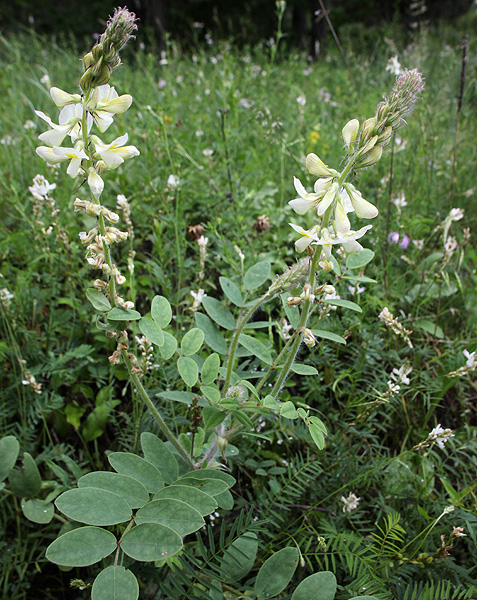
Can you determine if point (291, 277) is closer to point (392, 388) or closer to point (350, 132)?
point (350, 132)

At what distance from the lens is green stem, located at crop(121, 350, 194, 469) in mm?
1045

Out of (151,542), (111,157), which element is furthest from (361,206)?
(151,542)

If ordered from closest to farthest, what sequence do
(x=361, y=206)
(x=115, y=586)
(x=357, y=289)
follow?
(x=115, y=586) < (x=361, y=206) < (x=357, y=289)

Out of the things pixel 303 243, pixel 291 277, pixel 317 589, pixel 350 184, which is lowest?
pixel 317 589

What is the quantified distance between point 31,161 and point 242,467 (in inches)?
97.4

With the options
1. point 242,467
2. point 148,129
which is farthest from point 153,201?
point 242,467

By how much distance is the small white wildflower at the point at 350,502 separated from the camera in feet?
4.27

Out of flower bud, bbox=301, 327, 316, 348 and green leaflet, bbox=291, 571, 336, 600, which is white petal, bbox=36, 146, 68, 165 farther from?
green leaflet, bbox=291, 571, 336, 600

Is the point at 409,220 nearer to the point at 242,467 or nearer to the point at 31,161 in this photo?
the point at 242,467

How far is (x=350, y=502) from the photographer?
4.35 ft

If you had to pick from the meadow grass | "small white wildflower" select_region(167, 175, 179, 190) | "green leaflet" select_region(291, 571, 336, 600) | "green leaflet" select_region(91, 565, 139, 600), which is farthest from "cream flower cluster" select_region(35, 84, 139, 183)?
"small white wildflower" select_region(167, 175, 179, 190)

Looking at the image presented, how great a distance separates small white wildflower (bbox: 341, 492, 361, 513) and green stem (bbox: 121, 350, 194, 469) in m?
0.51

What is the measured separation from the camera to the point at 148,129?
9.51 ft

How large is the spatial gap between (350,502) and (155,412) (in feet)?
2.26
